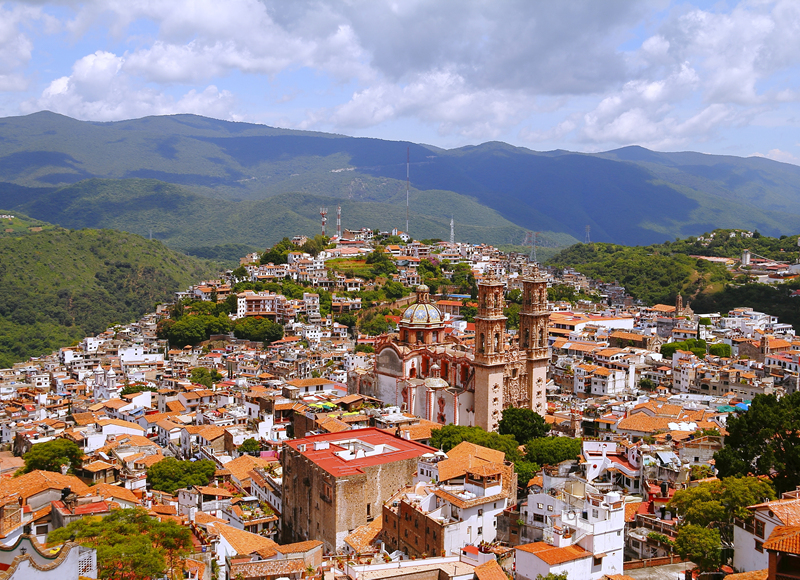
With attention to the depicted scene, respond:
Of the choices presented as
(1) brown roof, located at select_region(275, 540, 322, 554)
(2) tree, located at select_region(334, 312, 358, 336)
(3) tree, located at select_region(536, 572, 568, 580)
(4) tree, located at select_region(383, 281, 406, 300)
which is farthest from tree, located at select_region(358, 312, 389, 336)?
(3) tree, located at select_region(536, 572, 568, 580)

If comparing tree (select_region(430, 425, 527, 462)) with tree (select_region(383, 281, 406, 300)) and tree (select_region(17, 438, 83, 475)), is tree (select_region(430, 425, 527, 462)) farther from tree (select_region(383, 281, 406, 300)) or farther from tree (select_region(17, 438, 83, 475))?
tree (select_region(383, 281, 406, 300))

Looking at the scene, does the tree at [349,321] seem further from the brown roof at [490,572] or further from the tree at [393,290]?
the brown roof at [490,572]

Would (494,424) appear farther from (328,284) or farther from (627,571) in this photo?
(328,284)

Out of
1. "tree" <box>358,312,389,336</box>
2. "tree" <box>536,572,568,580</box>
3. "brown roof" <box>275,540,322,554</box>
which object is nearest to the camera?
"tree" <box>536,572,568,580</box>

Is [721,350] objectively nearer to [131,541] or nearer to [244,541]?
[244,541]

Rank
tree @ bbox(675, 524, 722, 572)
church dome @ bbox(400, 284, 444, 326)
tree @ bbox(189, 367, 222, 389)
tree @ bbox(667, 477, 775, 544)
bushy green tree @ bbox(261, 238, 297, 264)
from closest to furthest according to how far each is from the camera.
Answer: tree @ bbox(675, 524, 722, 572), tree @ bbox(667, 477, 775, 544), church dome @ bbox(400, 284, 444, 326), tree @ bbox(189, 367, 222, 389), bushy green tree @ bbox(261, 238, 297, 264)

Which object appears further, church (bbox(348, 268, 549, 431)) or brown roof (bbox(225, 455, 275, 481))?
church (bbox(348, 268, 549, 431))
